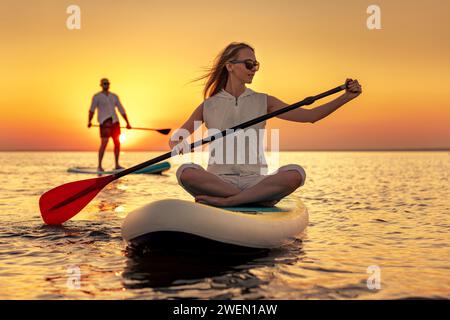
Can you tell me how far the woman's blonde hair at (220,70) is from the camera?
17.7 ft

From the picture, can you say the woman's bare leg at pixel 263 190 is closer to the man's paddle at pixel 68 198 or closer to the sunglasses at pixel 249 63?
the sunglasses at pixel 249 63

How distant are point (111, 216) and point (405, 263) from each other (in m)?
3.97

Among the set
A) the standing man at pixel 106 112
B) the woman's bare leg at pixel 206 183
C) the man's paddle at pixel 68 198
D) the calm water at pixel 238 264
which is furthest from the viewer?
the standing man at pixel 106 112

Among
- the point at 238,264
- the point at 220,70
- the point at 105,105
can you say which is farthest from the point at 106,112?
the point at 238,264

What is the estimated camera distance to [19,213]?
25.2 feet

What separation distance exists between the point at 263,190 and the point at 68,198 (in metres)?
2.37

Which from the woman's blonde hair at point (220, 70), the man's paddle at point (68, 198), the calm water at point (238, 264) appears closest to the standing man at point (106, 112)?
the calm water at point (238, 264)

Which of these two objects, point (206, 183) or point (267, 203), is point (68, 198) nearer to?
point (206, 183)

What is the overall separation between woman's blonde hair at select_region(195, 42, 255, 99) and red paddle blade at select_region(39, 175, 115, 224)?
1.56m

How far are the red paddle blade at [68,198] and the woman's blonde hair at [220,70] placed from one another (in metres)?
1.56

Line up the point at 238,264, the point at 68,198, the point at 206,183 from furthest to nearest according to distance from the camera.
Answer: the point at 68,198 → the point at 206,183 → the point at 238,264

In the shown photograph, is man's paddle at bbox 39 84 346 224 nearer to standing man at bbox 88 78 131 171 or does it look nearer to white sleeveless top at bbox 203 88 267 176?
white sleeveless top at bbox 203 88 267 176

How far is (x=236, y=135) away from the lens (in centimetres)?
538
